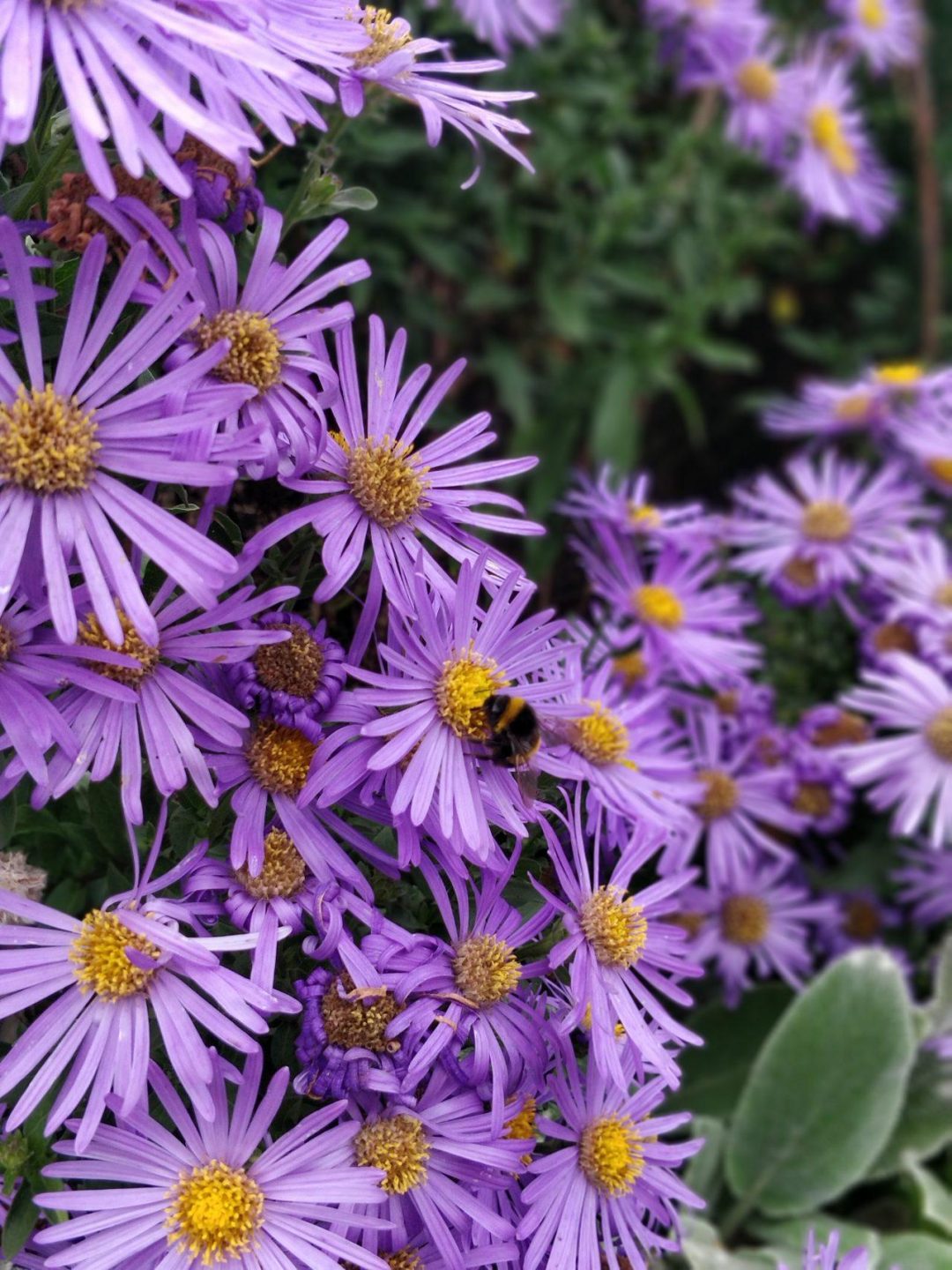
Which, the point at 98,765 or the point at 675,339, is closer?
the point at 98,765

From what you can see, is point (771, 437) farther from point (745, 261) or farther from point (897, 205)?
point (897, 205)

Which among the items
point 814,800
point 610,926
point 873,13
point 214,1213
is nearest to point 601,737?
point 610,926

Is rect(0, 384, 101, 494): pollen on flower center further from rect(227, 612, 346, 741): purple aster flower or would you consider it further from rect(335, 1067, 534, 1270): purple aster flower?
rect(335, 1067, 534, 1270): purple aster flower

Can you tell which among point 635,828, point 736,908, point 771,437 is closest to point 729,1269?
point 736,908

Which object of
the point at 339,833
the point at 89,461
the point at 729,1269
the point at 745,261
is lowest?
the point at 729,1269

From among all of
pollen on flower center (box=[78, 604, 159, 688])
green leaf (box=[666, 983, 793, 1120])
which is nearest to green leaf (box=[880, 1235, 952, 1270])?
green leaf (box=[666, 983, 793, 1120])

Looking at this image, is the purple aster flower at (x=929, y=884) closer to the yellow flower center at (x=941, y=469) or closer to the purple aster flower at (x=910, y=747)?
the purple aster flower at (x=910, y=747)

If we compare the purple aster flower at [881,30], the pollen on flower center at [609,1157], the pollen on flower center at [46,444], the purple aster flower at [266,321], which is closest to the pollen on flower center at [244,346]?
the purple aster flower at [266,321]

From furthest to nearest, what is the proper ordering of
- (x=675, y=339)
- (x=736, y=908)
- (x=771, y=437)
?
(x=771, y=437) < (x=675, y=339) < (x=736, y=908)
